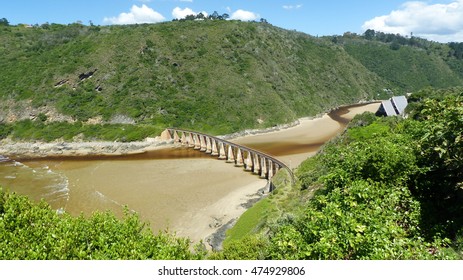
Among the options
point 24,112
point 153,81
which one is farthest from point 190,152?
point 24,112

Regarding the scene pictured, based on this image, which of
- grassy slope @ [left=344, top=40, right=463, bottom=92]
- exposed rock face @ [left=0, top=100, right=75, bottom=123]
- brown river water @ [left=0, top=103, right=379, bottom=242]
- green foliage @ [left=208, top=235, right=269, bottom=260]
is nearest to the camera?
green foliage @ [left=208, top=235, right=269, bottom=260]

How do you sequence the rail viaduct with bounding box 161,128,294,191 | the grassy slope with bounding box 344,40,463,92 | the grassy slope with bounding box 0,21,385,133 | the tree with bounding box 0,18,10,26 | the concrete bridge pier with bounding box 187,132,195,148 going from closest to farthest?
the rail viaduct with bounding box 161,128,294,191
the concrete bridge pier with bounding box 187,132,195,148
the grassy slope with bounding box 0,21,385,133
the tree with bounding box 0,18,10,26
the grassy slope with bounding box 344,40,463,92

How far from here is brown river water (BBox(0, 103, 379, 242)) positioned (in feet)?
130

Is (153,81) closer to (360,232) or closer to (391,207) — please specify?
(391,207)

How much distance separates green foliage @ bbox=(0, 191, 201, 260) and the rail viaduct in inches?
1049

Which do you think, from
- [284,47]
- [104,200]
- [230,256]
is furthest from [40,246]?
[284,47]

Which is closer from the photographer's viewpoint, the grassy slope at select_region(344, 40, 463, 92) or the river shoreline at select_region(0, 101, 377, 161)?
the river shoreline at select_region(0, 101, 377, 161)

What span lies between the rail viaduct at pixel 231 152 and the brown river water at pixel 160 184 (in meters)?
2.01

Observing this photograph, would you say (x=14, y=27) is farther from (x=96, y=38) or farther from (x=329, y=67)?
(x=329, y=67)

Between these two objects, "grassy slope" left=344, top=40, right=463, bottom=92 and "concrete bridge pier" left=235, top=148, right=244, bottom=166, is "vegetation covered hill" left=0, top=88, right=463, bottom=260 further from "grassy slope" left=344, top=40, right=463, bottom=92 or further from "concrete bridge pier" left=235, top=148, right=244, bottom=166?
"grassy slope" left=344, top=40, right=463, bottom=92

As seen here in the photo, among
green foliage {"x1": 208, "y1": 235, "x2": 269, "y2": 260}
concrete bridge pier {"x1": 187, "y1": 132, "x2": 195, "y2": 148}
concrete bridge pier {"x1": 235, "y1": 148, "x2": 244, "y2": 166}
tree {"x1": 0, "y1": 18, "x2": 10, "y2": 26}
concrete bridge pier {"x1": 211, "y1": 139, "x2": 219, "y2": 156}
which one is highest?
tree {"x1": 0, "y1": 18, "x2": 10, "y2": 26}

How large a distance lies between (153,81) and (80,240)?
83.3 meters

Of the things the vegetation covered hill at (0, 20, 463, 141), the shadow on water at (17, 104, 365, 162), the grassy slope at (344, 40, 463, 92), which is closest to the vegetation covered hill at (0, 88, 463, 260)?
the shadow on water at (17, 104, 365, 162)

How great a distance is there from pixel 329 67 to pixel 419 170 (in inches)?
5227
